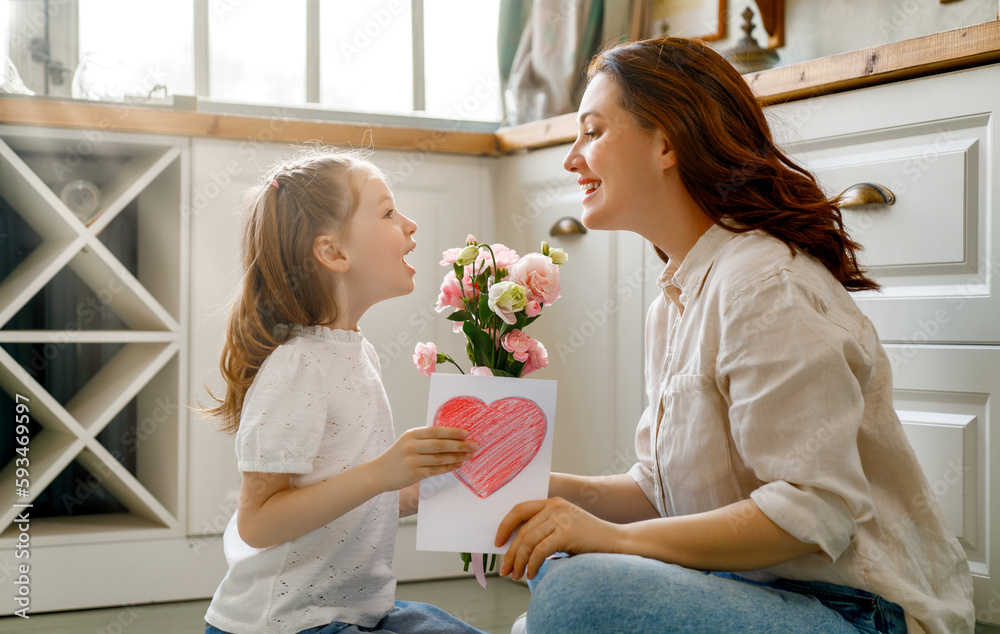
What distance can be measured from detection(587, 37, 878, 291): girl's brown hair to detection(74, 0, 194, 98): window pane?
1.39 meters

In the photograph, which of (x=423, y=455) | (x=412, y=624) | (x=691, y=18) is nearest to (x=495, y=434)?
(x=423, y=455)

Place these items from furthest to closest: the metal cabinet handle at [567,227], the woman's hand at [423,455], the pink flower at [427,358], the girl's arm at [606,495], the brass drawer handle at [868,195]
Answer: the metal cabinet handle at [567,227]
the brass drawer handle at [868,195]
the girl's arm at [606,495]
the pink flower at [427,358]
the woman's hand at [423,455]

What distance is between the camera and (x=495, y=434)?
0.92 m

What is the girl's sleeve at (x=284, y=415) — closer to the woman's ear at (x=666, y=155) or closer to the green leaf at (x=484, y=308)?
the green leaf at (x=484, y=308)

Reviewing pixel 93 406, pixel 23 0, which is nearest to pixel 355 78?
pixel 23 0

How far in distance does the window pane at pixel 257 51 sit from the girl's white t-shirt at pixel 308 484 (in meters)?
1.33

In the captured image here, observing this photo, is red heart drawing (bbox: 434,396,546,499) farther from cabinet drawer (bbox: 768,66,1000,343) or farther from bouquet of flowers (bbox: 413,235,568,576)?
cabinet drawer (bbox: 768,66,1000,343)

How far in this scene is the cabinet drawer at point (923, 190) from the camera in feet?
3.80

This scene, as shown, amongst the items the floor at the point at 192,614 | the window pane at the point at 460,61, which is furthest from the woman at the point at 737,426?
the window pane at the point at 460,61

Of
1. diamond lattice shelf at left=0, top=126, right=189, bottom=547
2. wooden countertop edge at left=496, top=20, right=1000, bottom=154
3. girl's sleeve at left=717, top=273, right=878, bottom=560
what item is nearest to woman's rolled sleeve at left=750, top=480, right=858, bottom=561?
girl's sleeve at left=717, top=273, right=878, bottom=560

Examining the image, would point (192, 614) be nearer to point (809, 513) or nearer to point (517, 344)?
point (517, 344)

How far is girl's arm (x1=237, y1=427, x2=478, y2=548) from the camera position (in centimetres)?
89

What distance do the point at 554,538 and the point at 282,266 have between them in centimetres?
49

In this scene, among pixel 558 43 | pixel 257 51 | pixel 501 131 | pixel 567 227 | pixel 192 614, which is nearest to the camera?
pixel 192 614
